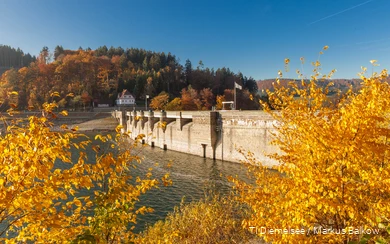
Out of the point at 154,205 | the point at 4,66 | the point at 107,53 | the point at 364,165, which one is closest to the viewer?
the point at 364,165

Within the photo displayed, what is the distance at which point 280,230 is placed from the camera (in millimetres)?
5805

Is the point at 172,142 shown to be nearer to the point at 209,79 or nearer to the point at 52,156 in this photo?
the point at 52,156

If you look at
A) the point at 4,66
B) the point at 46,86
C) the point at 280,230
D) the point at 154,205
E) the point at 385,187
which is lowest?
the point at 154,205

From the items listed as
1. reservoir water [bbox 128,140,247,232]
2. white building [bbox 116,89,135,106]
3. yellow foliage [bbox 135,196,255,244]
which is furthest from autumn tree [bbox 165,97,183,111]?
yellow foliage [bbox 135,196,255,244]

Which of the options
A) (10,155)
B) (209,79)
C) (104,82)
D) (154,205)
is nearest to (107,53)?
(104,82)

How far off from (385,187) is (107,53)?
171459 mm

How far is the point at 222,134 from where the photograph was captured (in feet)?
107

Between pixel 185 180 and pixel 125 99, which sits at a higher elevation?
pixel 125 99

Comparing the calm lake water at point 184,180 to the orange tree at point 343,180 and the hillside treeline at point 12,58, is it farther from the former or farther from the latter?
the hillside treeline at point 12,58

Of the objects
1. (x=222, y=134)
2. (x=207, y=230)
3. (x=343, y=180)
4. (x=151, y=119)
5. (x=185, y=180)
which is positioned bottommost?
(x=185, y=180)

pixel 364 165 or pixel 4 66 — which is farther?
pixel 4 66

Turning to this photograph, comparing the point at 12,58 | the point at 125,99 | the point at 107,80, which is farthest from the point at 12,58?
the point at 125,99

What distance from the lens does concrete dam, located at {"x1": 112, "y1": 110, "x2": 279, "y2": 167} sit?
27.7 metres

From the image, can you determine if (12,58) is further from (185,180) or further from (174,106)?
(185,180)
